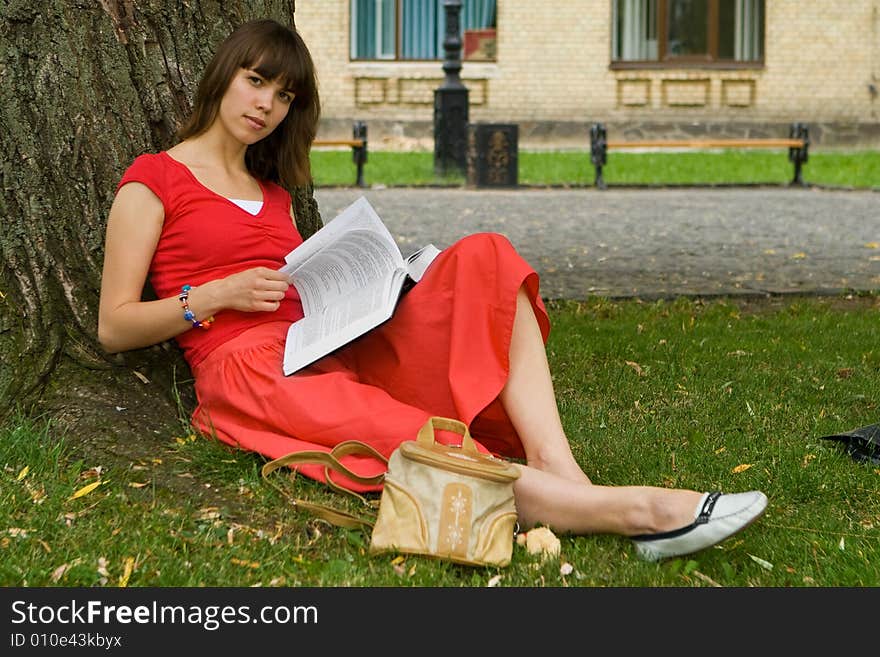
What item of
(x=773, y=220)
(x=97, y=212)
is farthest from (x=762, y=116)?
(x=97, y=212)

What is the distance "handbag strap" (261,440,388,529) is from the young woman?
1.1 inches

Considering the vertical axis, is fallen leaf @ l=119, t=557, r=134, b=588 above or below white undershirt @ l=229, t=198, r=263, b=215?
below

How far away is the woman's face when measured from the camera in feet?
12.3

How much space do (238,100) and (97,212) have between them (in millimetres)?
637

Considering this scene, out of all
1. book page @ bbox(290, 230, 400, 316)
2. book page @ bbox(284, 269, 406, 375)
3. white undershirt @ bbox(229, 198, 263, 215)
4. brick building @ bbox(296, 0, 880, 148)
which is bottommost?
book page @ bbox(284, 269, 406, 375)

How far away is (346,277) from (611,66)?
1919 centimetres

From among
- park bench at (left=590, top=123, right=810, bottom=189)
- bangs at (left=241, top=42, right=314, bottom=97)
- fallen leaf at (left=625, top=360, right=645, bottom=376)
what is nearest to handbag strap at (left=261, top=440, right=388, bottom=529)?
bangs at (left=241, top=42, right=314, bottom=97)

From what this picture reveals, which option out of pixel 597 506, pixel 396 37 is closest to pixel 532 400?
pixel 597 506

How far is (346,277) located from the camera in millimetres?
3629

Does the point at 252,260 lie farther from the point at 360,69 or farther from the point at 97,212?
the point at 360,69

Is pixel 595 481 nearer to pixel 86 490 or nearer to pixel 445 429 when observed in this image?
pixel 445 429

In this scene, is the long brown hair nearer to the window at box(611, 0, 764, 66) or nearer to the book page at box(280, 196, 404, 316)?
the book page at box(280, 196, 404, 316)

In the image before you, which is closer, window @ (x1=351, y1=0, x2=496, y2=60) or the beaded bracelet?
the beaded bracelet

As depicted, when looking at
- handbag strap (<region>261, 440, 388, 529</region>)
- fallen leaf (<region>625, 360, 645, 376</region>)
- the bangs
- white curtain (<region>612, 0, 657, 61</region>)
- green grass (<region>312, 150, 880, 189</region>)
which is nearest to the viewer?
handbag strap (<region>261, 440, 388, 529</region>)
